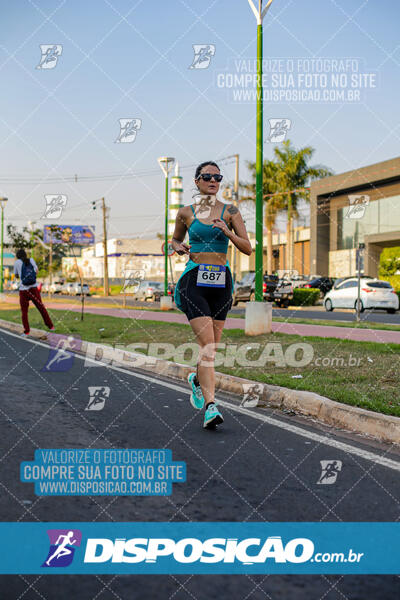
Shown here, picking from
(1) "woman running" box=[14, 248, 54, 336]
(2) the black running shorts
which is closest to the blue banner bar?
(2) the black running shorts

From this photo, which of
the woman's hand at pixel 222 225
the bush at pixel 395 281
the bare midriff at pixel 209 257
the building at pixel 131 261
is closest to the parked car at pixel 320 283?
the bush at pixel 395 281

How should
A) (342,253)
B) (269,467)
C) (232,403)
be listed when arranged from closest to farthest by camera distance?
(269,467)
(232,403)
(342,253)

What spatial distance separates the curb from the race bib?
1666mm

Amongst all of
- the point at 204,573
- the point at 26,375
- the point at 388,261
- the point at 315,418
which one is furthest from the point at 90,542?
the point at 388,261

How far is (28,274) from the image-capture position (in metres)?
13.5

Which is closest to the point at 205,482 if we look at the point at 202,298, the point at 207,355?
the point at 207,355

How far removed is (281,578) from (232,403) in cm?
393

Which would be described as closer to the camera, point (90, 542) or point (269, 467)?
point (90, 542)

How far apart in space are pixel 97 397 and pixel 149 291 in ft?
131

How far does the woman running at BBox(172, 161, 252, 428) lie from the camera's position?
523 cm

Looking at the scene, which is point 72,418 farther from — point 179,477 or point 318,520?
point 318,520

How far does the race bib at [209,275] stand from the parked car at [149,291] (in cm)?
4126

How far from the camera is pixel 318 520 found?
3303 millimetres

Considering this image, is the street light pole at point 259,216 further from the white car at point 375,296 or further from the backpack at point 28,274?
the white car at point 375,296
